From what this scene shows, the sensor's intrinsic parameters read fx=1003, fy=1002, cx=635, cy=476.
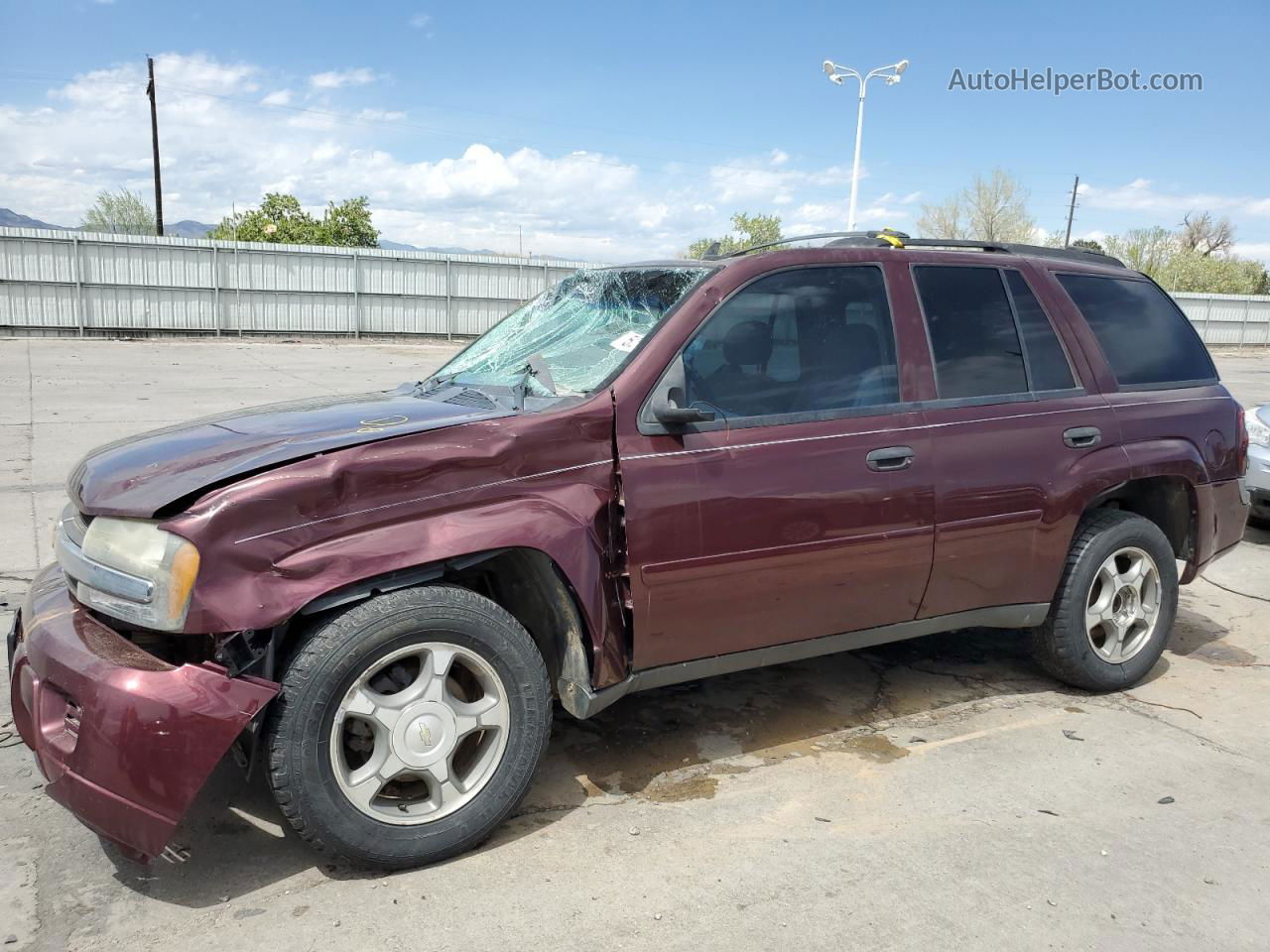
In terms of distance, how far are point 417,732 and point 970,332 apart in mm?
2594

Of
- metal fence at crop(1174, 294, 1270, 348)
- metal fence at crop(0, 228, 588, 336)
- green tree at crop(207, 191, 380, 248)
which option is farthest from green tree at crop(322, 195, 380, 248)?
metal fence at crop(1174, 294, 1270, 348)

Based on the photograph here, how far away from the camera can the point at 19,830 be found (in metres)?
3.08

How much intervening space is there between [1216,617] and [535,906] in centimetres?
468

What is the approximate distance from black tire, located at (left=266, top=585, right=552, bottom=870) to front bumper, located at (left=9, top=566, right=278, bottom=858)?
131 millimetres

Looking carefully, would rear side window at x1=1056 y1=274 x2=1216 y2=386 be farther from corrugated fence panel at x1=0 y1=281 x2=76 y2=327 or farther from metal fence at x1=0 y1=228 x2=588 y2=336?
corrugated fence panel at x1=0 y1=281 x2=76 y2=327

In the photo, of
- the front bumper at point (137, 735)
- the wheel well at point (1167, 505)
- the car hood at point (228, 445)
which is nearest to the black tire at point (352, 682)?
the front bumper at point (137, 735)

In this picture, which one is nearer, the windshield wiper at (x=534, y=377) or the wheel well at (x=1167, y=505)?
A: the windshield wiper at (x=534, y=377)

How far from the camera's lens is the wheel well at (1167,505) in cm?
447

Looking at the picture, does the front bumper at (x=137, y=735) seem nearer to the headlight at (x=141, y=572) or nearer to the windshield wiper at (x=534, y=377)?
the headlight at (x=141, y=572)

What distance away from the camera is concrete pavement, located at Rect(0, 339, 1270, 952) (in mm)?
2682

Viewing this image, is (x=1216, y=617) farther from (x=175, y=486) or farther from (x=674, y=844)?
(x=175, y=486)

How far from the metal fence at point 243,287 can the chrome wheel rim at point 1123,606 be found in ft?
64.5

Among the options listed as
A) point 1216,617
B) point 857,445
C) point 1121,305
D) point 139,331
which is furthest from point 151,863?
point 139,331

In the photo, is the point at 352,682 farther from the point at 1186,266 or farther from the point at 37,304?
the point at 1186,266
